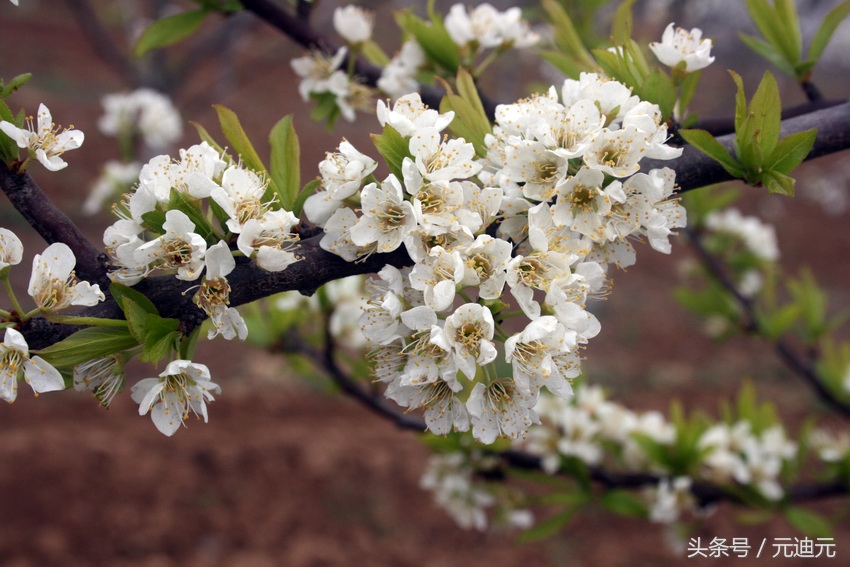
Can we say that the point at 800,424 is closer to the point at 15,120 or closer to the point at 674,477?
the point at 674,477

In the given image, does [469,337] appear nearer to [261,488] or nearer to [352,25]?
[352,25]

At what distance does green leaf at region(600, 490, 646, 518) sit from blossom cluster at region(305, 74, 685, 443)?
141cm

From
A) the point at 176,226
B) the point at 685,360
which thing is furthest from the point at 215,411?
the point at 685,360

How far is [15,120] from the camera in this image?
105 cm

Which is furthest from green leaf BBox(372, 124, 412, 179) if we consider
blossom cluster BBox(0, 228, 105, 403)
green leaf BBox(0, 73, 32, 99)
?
green leaf BBox(0, 73, 32, 99)

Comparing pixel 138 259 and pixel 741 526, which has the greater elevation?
pixel 138 259

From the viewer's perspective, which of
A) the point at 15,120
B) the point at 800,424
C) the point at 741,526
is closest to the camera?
the point at 15,120

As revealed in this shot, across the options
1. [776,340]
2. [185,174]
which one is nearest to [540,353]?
[185,174]

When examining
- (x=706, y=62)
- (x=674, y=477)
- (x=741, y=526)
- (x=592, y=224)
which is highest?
(x=706, y=62)

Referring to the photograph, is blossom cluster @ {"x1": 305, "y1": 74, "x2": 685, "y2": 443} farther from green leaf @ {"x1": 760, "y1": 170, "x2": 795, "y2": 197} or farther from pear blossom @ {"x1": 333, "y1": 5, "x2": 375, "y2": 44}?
pear blossom @ {"x1": 333, "y1": 5, "x2": 375, "y2": 44}

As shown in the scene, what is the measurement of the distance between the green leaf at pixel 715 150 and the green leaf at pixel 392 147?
48cm

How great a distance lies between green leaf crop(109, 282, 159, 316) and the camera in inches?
37.6

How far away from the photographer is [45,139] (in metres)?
1.06

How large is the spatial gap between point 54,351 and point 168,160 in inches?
13.3
